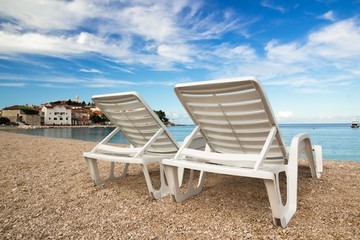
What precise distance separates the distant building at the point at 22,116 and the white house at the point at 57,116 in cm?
318

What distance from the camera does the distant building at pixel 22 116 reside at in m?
89.9

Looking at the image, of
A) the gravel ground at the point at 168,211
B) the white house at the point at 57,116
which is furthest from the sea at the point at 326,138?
the white house at the point at 57,116

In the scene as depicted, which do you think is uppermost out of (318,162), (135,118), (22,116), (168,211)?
(135,118)

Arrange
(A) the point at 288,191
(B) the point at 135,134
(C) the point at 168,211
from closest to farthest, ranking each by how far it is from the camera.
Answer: (A) the point at 288,191 < (C) the point at 168,211 < (B) the point at 135,134

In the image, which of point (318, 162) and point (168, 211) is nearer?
point (168, 211)

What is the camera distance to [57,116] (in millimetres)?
96062

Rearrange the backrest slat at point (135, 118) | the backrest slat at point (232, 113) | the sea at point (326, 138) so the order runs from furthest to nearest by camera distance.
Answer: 1. the sea at point (326, 138)
2. the backrest slat at point (135, 118)
3. the backrest slat at point (232, 113)

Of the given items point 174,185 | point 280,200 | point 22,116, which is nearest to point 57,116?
point 22,116

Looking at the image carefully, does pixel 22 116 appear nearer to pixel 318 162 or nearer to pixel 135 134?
pixel 135 134

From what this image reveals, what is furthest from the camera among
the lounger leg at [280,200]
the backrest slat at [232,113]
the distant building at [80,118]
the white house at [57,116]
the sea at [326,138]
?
the distant building at [80,118]

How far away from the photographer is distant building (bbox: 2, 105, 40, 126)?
89938 mm

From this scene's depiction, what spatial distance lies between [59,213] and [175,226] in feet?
5.42

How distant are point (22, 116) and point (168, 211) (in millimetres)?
101907

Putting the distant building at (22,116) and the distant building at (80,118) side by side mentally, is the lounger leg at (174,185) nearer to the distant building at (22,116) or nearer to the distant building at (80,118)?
the distant building at (22,116)
